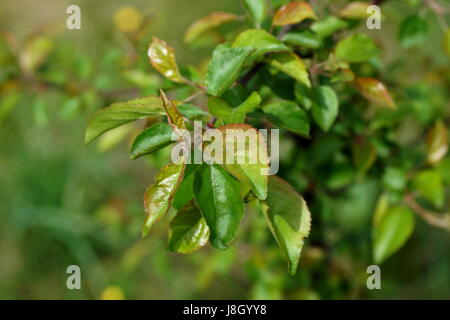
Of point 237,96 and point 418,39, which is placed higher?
point 418,39

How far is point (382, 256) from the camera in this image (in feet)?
2.54

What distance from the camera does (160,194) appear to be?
44 cm

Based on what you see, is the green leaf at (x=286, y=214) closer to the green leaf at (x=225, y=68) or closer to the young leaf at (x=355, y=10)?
the green leaf at (x=225, y=68)

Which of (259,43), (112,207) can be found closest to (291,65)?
(259,43)

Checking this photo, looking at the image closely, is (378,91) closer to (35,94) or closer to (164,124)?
(164,124)

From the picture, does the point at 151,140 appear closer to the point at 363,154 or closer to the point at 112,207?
the point at 363,154

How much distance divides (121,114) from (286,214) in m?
0.18

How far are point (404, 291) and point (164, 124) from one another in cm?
117

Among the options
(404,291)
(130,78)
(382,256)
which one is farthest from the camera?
(404,291)

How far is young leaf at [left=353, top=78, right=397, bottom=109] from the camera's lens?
2.07 feet

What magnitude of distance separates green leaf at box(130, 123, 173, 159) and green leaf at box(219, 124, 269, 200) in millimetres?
60

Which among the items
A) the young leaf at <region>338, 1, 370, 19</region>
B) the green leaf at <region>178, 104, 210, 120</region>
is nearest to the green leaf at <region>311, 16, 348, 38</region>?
the young leaf at <region>338, 1, 370, 19</region>

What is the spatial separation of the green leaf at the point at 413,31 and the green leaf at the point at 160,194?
439 mm

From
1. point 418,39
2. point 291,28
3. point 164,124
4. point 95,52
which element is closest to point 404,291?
point 418,39
